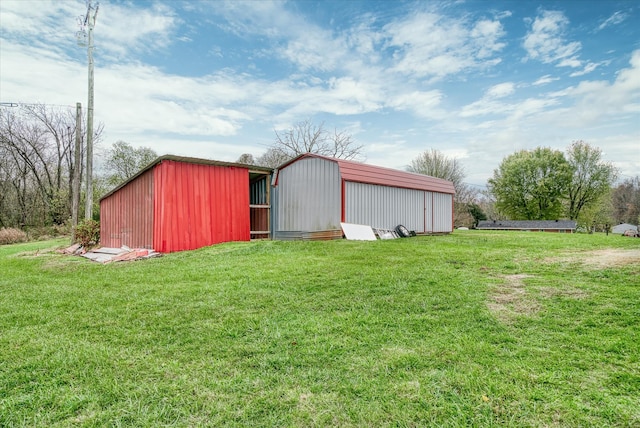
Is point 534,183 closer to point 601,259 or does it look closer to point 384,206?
point 384,206

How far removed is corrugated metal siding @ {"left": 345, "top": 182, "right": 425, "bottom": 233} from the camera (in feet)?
33.9

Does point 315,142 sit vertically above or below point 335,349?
above

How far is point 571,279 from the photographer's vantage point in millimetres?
4363

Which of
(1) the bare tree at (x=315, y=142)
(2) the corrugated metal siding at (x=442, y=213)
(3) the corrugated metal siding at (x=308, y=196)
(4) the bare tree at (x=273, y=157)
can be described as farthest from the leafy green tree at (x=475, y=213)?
(3) the corrugated metal siding at (x=308, y=196)

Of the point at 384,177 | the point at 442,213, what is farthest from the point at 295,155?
the point at 384,177

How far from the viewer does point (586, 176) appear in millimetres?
32562

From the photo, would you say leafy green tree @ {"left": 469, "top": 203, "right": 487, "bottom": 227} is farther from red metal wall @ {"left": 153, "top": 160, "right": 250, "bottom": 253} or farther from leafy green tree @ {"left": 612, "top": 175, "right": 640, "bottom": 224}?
red metal wall @ {"left": 153, "top": 160, "right": 250, "bottom": 253}

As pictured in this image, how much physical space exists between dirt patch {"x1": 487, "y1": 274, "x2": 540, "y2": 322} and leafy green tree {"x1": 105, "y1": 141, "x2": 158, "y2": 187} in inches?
994

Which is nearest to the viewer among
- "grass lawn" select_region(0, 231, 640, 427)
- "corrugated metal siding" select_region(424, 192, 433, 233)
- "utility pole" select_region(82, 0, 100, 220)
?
"grass lawn" select_region(0, 231, 640, 427)

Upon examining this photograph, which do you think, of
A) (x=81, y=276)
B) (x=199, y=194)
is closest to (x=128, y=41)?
(x=199, y=194)

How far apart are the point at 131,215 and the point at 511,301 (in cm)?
1073

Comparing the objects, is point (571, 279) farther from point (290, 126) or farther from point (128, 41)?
point (290, 126)

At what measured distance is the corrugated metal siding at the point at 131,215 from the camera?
973 centimetres

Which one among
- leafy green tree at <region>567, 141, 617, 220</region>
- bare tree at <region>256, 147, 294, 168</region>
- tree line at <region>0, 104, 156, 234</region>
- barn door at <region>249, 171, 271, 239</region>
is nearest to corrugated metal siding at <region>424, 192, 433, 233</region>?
barn door at <region>249, 171, 271, 239</region>
